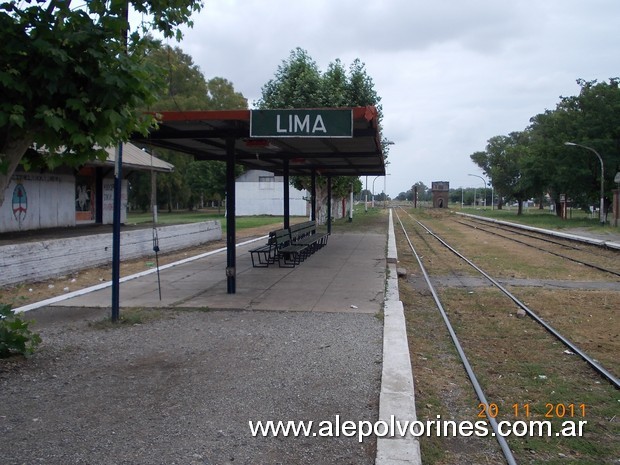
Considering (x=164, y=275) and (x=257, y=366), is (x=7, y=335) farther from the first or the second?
(x=164, y=275)

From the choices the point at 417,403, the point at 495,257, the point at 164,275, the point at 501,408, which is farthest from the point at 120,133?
the point at 495,257

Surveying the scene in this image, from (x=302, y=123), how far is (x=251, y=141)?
4.32 m

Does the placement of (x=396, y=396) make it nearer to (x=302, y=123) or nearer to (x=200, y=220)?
(x=302, y=123)

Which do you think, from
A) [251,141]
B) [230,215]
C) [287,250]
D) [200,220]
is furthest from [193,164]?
[230,215]

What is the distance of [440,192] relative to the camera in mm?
110812

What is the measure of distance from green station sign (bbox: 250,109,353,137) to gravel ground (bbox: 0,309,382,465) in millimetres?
2838

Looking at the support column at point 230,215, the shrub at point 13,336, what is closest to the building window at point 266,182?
Result: the support column at point 230,215

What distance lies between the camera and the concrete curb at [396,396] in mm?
4004

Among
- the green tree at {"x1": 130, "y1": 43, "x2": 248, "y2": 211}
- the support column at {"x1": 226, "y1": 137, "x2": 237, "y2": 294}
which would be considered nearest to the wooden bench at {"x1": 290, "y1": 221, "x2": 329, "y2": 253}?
the support column at {"x1": 226, "y1": 137, "x2": 237, "y2": 294}

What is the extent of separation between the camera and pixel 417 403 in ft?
17.3

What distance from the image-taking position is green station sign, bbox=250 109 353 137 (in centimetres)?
897

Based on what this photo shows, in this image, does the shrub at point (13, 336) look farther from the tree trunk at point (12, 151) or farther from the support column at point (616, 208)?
the support column at point (616, 208)

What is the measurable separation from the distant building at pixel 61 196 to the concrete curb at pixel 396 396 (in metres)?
11.2

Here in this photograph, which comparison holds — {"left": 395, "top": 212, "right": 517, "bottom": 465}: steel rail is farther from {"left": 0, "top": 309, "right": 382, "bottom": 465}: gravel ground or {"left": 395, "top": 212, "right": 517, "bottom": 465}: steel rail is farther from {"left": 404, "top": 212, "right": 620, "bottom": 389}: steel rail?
{"left": 404, "top": 212, "right": 620, "bottom": 389}: steel rail
